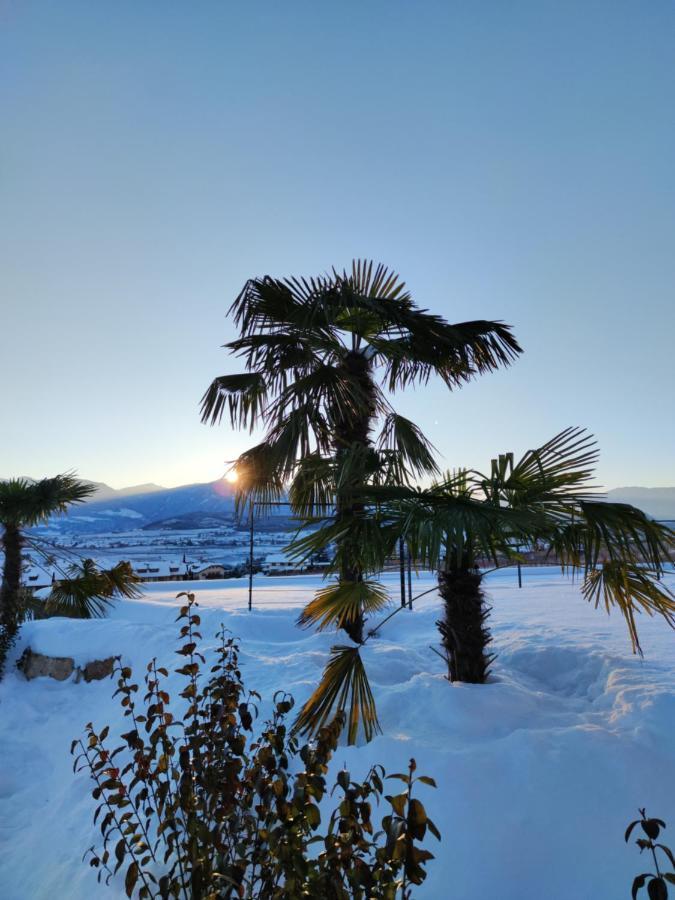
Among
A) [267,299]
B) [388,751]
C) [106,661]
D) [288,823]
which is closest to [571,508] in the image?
[388,751]

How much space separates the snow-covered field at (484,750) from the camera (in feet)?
8.03

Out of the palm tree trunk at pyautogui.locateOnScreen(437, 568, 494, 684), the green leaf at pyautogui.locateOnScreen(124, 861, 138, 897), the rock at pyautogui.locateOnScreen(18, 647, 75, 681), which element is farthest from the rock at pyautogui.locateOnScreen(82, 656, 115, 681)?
the green leaf at pyautogui.locateOnScreen(124, 861, 138, 897)

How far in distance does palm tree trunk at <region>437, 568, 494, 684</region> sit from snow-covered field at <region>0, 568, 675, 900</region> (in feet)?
0.69

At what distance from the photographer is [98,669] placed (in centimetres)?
632

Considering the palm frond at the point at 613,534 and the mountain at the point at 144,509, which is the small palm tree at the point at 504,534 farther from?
the mountain at the point at 144,509

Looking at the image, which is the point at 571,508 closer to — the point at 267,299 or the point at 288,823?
the point at 288,823

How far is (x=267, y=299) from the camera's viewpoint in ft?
17.8

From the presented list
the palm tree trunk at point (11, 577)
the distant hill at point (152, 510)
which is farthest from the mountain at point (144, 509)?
A: the palm tree trunk at point (11, 577)

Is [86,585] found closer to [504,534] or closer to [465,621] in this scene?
[465,621]

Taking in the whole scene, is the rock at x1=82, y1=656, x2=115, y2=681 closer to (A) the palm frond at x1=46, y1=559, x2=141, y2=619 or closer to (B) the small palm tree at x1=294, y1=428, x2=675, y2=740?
(A) the palm frond at x1=46, y1=559, x2=141, y2=619

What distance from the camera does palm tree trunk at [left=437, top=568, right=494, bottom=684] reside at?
4078 mm

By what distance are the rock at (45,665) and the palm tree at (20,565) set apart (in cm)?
33

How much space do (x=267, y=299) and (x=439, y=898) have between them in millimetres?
4943

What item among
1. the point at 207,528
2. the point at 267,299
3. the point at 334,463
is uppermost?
the point at 267,299
